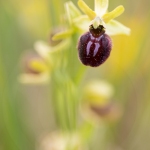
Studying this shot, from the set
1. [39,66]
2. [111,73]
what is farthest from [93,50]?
[111,73]

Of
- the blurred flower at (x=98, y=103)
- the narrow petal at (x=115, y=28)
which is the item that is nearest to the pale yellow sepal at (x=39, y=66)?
the blurred flower at (x=98, y=103)

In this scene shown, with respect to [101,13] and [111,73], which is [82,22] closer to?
[101,13]

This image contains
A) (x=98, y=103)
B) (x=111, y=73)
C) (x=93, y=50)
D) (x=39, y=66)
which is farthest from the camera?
(x=111, y=73)

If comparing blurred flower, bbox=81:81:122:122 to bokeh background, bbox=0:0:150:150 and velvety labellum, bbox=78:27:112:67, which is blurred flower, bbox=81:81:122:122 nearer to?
bokeh background, bbox=0:0:150:150

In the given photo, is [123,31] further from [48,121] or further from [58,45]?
[48,121]

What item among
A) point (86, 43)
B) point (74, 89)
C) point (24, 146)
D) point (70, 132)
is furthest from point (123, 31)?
point (24, 146)

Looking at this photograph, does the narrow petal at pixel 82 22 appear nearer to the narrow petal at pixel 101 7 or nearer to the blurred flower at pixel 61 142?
the narrow petal at pixel 101 7
